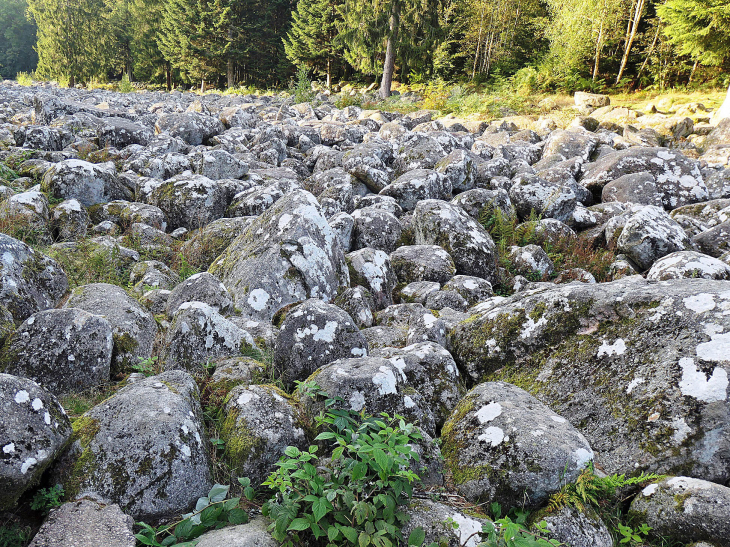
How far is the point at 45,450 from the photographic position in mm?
2498

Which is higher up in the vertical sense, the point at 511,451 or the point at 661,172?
the point at 661,172

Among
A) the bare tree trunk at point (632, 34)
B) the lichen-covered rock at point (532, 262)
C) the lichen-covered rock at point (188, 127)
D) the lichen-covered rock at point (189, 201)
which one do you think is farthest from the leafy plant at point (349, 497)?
the bare tree trunk at point (632, 34)

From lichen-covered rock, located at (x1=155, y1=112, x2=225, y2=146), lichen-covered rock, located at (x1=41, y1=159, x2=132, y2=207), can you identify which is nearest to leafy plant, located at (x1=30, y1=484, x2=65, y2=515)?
lichen-covered rock, located at (x1=41, y1=159, x2=132, y2=207)

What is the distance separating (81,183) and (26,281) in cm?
459

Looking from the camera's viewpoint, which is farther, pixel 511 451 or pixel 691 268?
pixel 691 268

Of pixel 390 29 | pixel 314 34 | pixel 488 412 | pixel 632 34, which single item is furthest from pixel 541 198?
pixel 314 34

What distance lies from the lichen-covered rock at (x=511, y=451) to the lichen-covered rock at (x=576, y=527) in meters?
0.13

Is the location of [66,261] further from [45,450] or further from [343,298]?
[45,450]

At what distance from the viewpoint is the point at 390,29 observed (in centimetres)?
3061

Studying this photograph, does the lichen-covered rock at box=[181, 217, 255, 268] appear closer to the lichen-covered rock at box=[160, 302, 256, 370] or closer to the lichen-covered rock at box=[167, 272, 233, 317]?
the lichen-covered rock at box=[167, 272, 233, 317]

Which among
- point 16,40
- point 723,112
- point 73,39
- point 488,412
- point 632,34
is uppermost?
point 16,40

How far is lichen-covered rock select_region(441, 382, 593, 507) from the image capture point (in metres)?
2.73

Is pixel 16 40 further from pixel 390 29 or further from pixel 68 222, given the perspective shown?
pixel 68 222

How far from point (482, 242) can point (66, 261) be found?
6.04 metres
